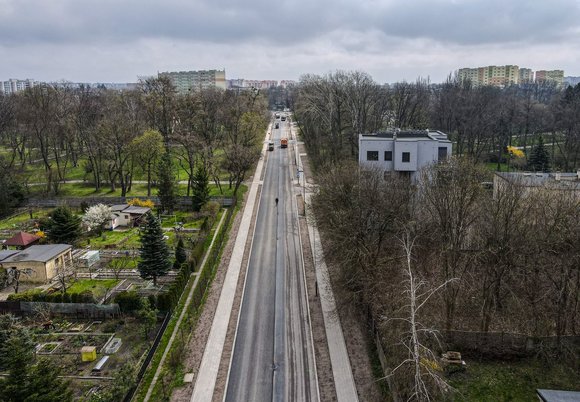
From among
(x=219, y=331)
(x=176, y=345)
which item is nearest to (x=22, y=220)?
(x=176, y=345)

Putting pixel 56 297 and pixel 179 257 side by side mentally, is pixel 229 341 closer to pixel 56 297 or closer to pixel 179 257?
pixel 179 257

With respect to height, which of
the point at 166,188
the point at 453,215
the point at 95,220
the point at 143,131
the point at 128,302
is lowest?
the point at 128,302

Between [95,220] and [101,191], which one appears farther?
[101,191]

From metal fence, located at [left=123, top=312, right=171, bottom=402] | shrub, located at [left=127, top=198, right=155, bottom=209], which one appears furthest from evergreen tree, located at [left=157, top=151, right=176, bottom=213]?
metal fence, located at [left=123, top=312, right=171, bottom=402]

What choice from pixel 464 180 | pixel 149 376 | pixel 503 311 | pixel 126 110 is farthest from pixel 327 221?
pixel 126 110

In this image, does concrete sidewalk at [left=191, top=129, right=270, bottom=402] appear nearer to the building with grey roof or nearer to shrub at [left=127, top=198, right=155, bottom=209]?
the building with grey roof

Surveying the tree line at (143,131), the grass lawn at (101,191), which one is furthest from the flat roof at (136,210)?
the grass lawn at (101,191)

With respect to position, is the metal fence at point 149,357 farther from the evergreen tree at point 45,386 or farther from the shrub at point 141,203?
the shrub at point 141,203
